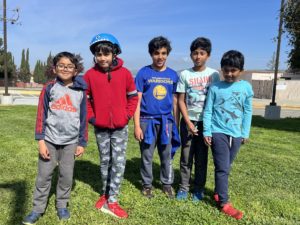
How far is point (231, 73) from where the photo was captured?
380 centimetres

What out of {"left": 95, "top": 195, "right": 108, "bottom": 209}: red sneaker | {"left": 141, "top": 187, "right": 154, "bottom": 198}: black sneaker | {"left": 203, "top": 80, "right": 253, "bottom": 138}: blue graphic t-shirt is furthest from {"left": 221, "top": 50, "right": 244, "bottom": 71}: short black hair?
{"left": 95, "top": 195, "right": 108, "bottom": 209}: red sneaker

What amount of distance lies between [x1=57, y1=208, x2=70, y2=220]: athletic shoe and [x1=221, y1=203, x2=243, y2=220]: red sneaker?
1721mm

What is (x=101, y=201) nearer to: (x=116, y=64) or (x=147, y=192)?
(x=147, y=192)

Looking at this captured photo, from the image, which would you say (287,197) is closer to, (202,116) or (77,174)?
(202,116)

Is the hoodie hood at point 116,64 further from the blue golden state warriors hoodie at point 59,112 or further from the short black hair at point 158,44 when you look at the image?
the short black hair at point 158,44

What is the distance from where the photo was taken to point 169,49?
4.14m

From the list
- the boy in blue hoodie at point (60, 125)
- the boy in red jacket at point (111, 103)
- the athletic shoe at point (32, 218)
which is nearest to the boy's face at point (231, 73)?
the boy in red jacket at point (111, 103)

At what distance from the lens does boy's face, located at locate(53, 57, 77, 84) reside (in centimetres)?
346

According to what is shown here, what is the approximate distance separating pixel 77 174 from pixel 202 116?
2.21m

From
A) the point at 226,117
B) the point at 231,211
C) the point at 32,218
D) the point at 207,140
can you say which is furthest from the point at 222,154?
the point at 32,218

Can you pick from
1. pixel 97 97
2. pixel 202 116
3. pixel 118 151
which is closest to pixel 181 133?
pixel 202 116

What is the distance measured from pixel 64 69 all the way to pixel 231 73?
1.78 m

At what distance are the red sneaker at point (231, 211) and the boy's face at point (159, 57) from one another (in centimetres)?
177

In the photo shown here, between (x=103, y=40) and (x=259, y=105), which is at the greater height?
(x=103, y=40)
